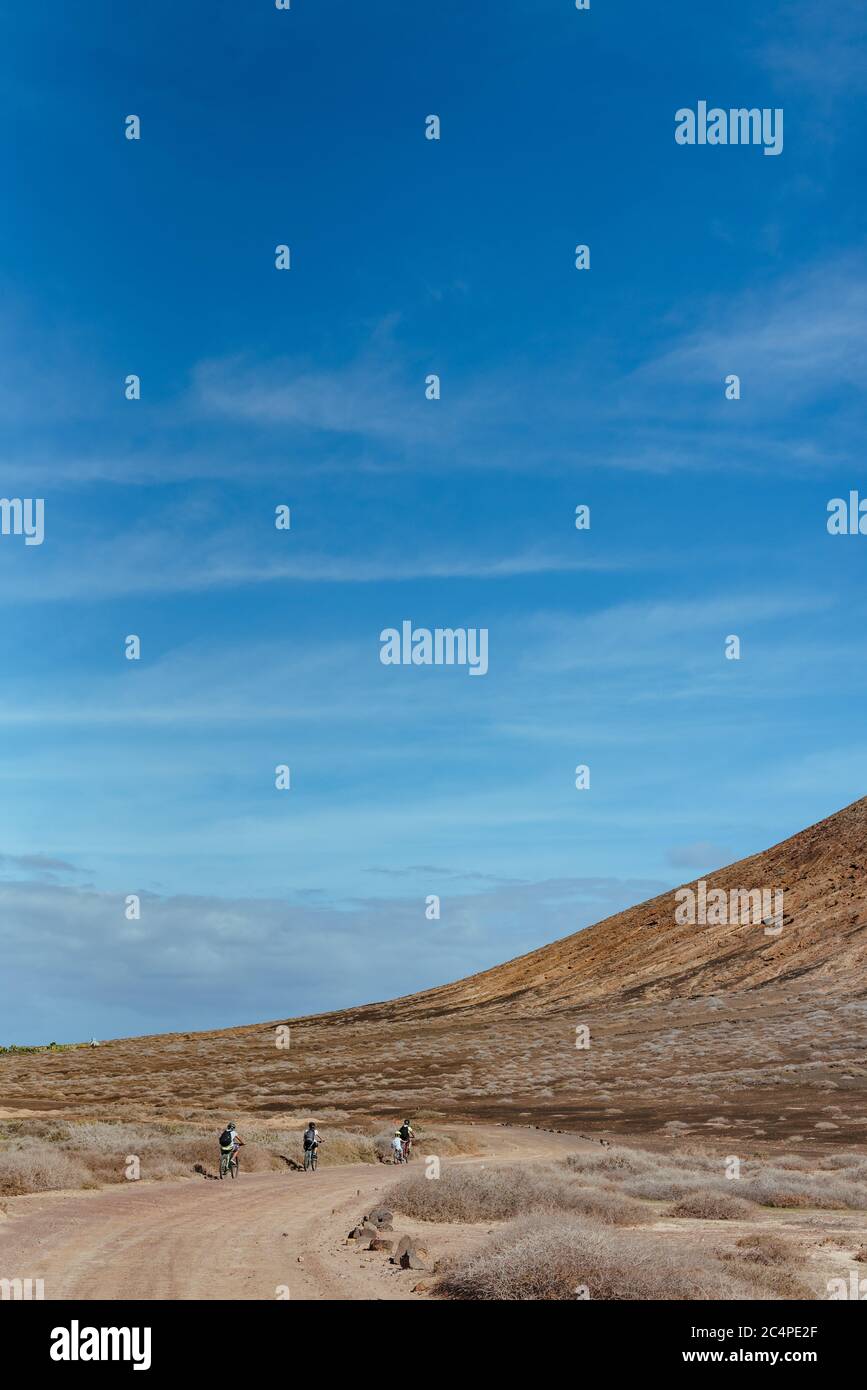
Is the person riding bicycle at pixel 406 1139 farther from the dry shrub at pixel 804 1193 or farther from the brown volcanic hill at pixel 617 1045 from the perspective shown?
the brown volcanic hill at pixel 617 1045

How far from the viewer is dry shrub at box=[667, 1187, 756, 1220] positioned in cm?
2483

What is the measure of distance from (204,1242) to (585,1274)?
8.35 metres

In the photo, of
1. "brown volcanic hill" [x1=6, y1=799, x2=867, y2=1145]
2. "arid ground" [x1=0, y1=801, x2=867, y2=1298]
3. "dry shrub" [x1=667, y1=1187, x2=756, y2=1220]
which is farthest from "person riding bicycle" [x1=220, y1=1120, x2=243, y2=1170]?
"brown volcanic hill" [x1=6, y1=799, x2=867, y2=1145]

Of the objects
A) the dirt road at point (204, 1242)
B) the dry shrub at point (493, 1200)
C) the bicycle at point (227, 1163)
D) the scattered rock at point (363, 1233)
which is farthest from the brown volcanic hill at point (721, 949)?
the scattered rock at point (363, 1233)

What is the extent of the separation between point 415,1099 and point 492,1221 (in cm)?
4273

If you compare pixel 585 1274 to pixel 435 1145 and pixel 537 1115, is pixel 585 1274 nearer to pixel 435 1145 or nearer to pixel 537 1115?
pixel 435 1145

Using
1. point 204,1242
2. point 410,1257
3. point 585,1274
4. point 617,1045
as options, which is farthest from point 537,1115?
point 585,1274

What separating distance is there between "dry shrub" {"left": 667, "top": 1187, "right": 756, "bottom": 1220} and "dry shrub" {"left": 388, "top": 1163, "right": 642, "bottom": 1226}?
5.07 feet

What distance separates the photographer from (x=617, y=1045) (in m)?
79.9

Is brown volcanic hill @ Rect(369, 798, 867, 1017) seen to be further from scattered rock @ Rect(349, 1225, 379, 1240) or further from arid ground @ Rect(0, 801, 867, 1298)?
scattered rock @ Rect(349, 1225, 379, 1240)
